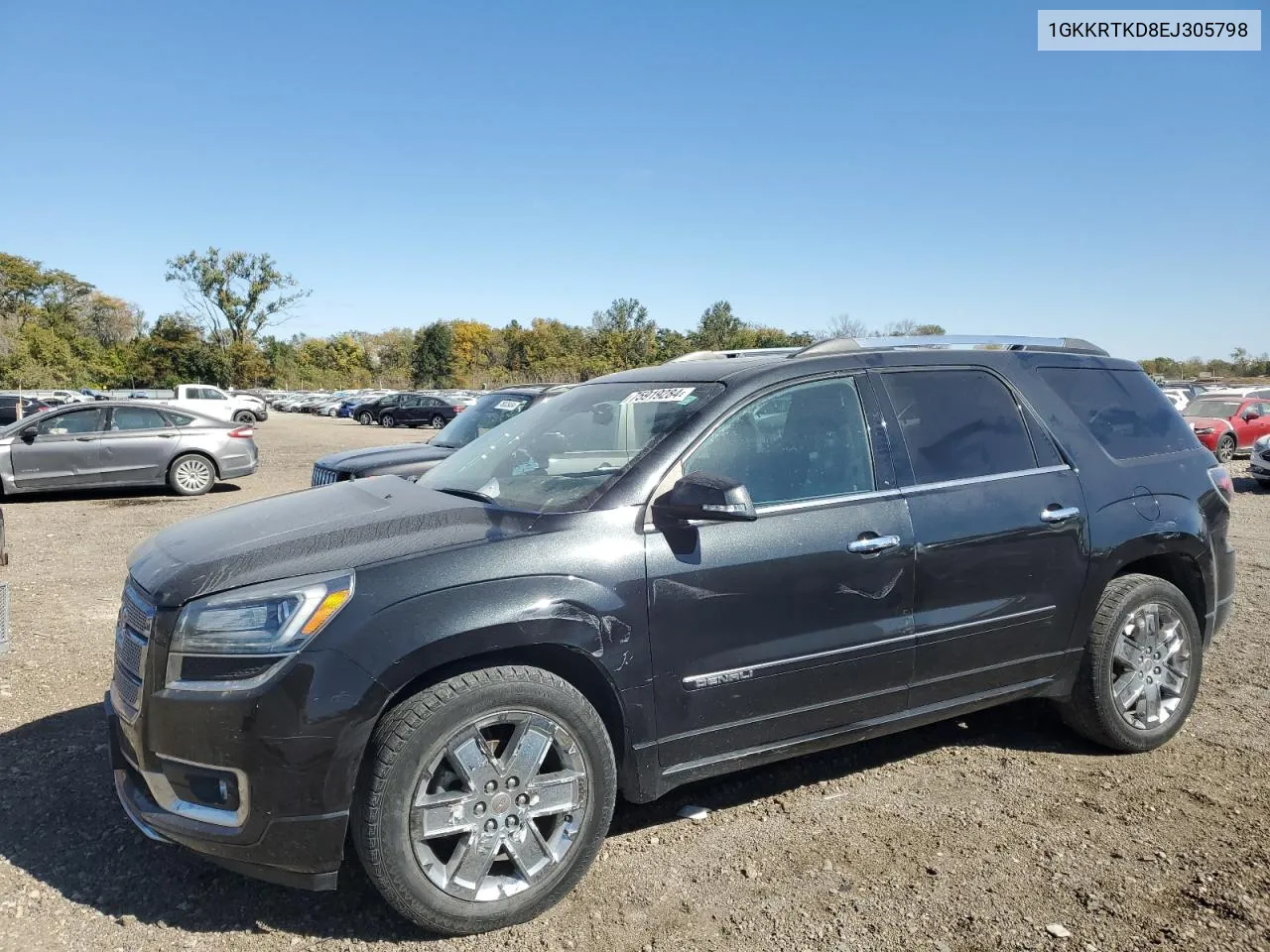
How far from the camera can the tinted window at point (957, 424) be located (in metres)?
3.70

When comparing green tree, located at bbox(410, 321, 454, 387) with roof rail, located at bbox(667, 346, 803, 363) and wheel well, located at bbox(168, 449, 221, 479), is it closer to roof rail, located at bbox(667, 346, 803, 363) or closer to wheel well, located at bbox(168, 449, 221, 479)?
wheel well, located at bbox(168, 449, 221, 479)

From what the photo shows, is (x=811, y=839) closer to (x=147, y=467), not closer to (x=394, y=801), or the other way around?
(x=394, y=801)

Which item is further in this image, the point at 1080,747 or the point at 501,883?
the point at 1080,747

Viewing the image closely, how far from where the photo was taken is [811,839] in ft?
11.1

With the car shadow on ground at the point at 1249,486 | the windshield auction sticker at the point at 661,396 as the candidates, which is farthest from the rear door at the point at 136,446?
the car shadow on ground at the point at 1249,486

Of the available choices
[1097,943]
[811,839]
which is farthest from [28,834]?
[1097,943]

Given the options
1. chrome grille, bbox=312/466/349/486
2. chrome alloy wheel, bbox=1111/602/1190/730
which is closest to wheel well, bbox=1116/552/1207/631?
chrome alloy wheel, bbox=1111/602/1190/730

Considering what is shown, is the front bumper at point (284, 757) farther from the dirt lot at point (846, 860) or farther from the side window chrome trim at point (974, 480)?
the side window chrome trim at point (974, 480)

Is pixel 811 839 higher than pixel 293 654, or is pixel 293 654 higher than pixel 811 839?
pixel 293 654

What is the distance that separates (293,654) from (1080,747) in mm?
3564

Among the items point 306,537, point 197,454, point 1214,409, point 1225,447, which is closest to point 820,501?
point 306,537

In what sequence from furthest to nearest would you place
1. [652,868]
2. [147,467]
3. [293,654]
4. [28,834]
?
[147,467]
[28,834]
[652,868]
[293,654]

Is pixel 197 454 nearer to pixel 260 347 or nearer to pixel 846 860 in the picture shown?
pixel 846 860

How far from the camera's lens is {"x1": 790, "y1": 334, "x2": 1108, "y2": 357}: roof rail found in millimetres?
3912
